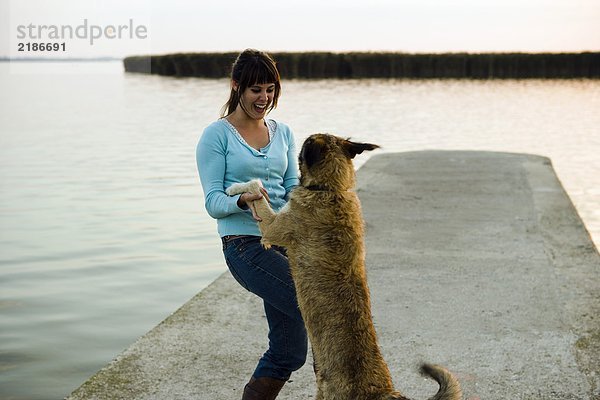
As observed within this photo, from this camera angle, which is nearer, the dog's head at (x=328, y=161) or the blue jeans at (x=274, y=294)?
the dog's head at (x=328, y=161)

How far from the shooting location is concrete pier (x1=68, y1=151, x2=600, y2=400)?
19.0 feet

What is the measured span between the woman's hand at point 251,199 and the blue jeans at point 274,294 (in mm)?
246

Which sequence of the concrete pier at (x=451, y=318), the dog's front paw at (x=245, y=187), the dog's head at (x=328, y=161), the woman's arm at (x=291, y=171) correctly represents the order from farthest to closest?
1. the concrete pier at (x=451, y=318)
2. the woman's arm at (x=291, y=171)
3. the dog's front paw at (x=245, y=187)
4. the dog's head at (x=328, y=161)

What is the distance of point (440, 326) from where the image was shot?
6957 millimetres

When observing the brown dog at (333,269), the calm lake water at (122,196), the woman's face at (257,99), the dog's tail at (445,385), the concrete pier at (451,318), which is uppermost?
the woman's face at (257,99)

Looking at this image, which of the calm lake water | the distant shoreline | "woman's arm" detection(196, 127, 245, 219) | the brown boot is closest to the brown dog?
Answer: "woman's arm" detection(196, 127, 245, 219)

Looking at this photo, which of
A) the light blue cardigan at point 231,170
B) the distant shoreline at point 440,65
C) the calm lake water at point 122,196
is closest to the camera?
the light blue cardigan at point 231,170

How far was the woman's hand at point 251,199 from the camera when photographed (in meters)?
4.61

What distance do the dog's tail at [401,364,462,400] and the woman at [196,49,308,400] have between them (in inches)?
37.6

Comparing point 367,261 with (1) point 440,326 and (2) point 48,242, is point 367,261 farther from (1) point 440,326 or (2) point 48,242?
(2) point 48,242

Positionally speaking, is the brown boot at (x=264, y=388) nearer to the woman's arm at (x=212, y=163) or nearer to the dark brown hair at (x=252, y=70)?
the woman's arm at (x=212, y=163)

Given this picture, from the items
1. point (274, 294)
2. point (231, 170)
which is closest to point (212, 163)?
point (231, 170)

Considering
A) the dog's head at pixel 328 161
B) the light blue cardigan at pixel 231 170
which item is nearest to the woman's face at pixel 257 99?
the light blue cardigan at pixel 231 170

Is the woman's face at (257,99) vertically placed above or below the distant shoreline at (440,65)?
above
